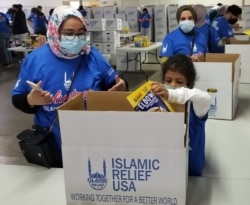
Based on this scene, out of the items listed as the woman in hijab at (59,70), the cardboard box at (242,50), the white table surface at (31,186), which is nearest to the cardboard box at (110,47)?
the cardboard box at (242,50)

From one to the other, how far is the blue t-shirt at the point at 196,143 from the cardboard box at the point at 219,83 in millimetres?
→ 814

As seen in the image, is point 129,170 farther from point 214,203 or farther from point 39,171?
point 39,171

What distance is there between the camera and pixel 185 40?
2.65 m

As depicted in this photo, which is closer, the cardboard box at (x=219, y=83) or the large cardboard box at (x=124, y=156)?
the large cardboard box at (x=124, y=156)

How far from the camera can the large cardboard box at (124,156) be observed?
855 millimetres

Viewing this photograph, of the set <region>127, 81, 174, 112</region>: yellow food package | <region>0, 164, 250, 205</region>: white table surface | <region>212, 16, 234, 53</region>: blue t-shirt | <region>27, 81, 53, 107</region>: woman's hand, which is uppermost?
<region>212, 16, 234, 53</region>: blue t-shirt

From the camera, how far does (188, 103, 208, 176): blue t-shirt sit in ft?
3.87

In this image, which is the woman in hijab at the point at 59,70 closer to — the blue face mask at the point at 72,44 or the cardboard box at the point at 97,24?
the blue face mask at the point at 72,44

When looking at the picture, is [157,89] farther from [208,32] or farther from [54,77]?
[208,32]

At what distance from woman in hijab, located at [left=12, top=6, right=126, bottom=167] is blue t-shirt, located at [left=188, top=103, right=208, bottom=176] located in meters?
0.48

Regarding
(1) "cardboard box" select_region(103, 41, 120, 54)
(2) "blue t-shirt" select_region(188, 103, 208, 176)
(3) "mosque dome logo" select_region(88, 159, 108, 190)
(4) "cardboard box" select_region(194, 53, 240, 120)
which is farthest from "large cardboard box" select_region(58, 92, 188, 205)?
(1) "cardboard box" select_region(103, 41, 120, 54)

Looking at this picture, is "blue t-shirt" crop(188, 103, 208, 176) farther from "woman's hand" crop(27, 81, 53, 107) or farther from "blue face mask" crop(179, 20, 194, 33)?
"blue face mask" crop(179, 20, 194, 33)

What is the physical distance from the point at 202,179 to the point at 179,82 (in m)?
0.40

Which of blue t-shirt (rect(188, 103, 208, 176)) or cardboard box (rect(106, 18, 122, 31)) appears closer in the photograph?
blue t-shirt (rect(188, 103, 208, 176))
